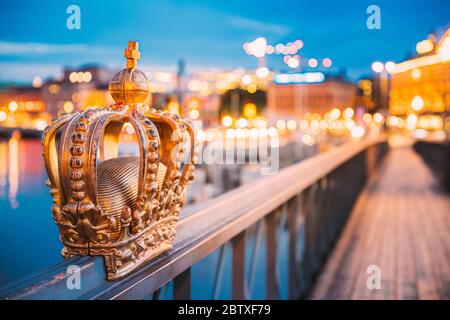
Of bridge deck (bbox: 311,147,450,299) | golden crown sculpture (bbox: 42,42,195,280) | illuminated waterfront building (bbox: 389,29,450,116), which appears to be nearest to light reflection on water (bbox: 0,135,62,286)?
golden crown sculpture (bbox: 42,42,195,280)

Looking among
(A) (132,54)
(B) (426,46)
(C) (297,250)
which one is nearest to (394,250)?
(C) (297,250)

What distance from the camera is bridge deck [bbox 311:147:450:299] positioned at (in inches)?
180

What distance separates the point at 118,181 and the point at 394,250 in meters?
5.03

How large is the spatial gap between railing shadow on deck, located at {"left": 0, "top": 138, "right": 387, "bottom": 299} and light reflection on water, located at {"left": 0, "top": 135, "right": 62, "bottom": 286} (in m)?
0.28

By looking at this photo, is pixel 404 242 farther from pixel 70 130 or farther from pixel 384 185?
pixel 384 185

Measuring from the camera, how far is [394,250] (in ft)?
20.1

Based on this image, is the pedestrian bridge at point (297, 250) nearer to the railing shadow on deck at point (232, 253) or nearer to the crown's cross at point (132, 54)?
the railing shadow on deck at point (232, 253)

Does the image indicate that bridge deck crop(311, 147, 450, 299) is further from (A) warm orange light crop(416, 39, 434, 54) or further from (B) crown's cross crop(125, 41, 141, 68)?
(A) warm orange light crop(416, 39, 434, 54)

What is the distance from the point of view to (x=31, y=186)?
3231cm

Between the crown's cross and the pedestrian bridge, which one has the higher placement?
the crown's cross

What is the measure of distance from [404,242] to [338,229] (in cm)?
83

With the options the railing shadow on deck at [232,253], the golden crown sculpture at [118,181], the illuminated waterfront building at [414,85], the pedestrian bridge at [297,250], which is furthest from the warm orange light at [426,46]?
the illuminated waterfront building at [414,85]

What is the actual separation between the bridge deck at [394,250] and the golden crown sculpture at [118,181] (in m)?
2.87
